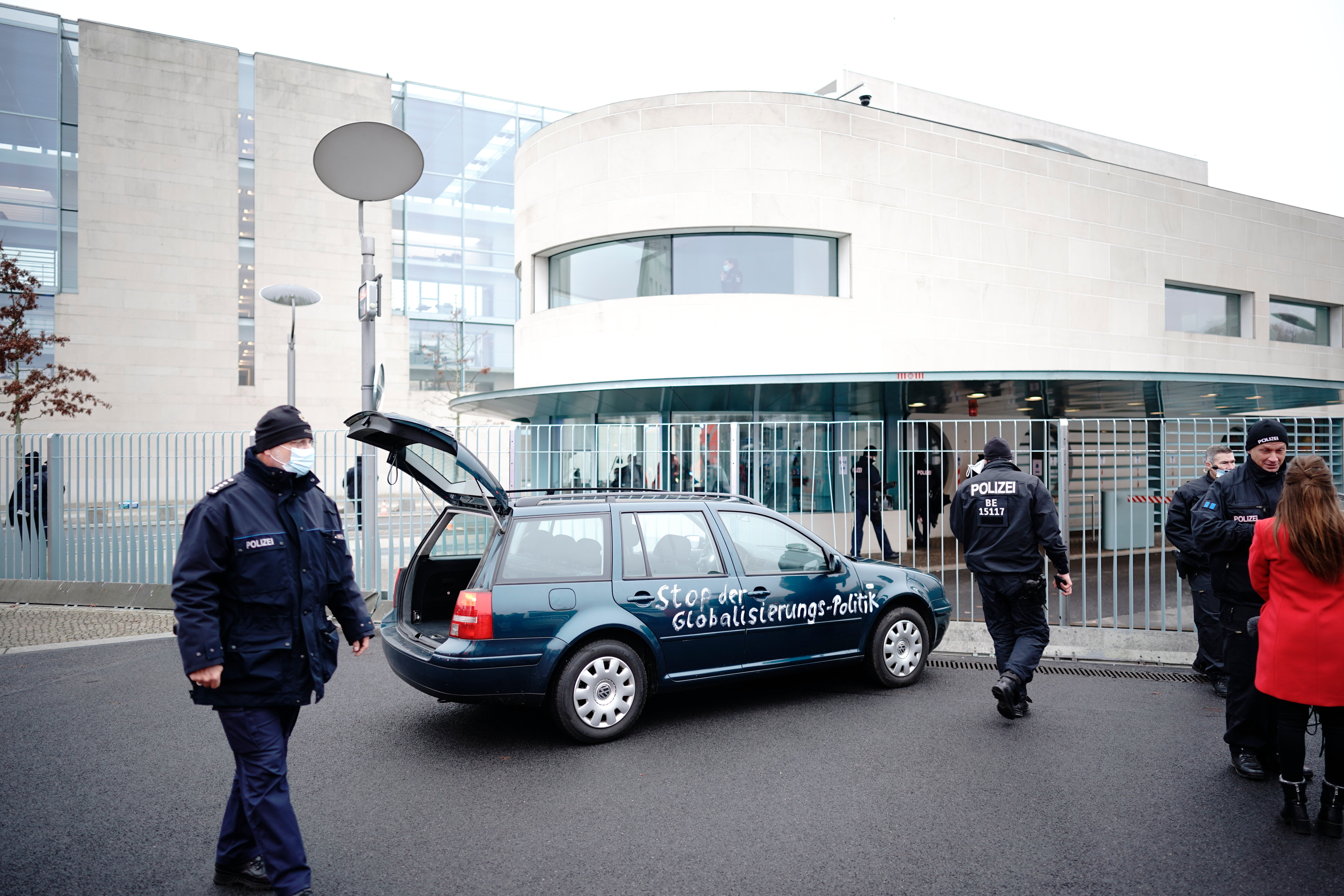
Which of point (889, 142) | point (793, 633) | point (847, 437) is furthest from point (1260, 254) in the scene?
point (793, 633)

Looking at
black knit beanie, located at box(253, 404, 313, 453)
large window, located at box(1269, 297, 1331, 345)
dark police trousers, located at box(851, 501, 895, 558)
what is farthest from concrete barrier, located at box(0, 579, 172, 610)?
large window, located at box(1269, 297, 1331, 345)

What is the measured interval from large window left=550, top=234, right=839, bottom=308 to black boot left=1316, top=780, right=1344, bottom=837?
11541 mm

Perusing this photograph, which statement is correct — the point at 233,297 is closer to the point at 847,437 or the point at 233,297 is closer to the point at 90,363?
the point at 90,363

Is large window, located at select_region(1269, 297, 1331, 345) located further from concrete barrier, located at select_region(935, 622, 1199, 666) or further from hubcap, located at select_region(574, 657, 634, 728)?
hubcap, located at select_region(574, 657, 634, 728)

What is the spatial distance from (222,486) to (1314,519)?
188 inches

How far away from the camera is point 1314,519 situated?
362 cm

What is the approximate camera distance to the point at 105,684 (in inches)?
255

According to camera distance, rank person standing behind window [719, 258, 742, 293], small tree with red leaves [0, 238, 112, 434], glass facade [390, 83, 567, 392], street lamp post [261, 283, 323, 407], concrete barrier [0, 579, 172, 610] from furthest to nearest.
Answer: glass facade [390, 83, 567, 392] → person standing behind window [719, 258, 742, 293] → small tree with red leaves [0, 238, 112, 434] → street lamp post [261, 283, 323, 407] → concrete barrier [0, 579, 172, 610]

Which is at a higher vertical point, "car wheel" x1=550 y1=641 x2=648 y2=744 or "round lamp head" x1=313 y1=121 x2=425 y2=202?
"round lamp head" x1=313 y1=121 x2=425 y2=202

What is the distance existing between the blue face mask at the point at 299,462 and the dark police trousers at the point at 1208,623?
255 inches

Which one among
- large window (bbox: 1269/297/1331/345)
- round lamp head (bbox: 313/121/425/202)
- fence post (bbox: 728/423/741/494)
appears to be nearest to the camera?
round lamp head (bbox: 313/121/425/202)

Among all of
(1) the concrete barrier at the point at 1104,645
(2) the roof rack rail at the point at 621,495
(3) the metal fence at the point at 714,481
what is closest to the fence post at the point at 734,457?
(3) the metal fence at the point at 714,481

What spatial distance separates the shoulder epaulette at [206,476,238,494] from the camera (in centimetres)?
313

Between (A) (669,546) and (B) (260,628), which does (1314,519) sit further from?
(B) (260,628)
